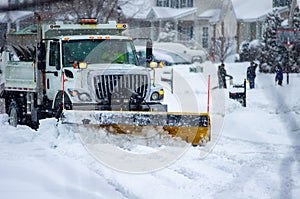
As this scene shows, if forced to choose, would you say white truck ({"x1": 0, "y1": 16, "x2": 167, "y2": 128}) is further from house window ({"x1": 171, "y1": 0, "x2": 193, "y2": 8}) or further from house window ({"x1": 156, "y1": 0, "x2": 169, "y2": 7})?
house window ({"x1": 156, "y1": 0, "x2": 169, "y2": 7})

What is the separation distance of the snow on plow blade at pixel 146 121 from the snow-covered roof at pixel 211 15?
3992 cm

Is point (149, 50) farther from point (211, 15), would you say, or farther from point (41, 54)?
point (211, 15)

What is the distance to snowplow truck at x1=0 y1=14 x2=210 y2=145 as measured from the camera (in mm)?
10164

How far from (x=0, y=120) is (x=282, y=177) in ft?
27.4

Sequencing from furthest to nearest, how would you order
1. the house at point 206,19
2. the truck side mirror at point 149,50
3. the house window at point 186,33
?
the house window at point 186,33
the house at point 206,19
the truck side mirror at point 149,50

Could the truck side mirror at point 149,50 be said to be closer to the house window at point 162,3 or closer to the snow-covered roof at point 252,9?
the snow-covered roof at point 252,9

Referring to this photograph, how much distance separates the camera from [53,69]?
11.9 metres

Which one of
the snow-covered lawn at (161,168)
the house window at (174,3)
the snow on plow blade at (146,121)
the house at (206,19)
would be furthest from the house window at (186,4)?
the snow on plow blade at (146,121)

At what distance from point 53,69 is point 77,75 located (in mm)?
1145

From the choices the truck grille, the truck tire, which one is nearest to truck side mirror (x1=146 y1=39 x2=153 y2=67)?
the truck grille

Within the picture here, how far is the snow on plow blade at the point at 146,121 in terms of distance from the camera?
32.7 ft

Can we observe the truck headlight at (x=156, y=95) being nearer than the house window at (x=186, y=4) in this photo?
Yes

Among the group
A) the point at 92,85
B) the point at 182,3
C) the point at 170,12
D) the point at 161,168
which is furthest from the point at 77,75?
the point at 182,3

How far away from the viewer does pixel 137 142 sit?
34.3 ft
